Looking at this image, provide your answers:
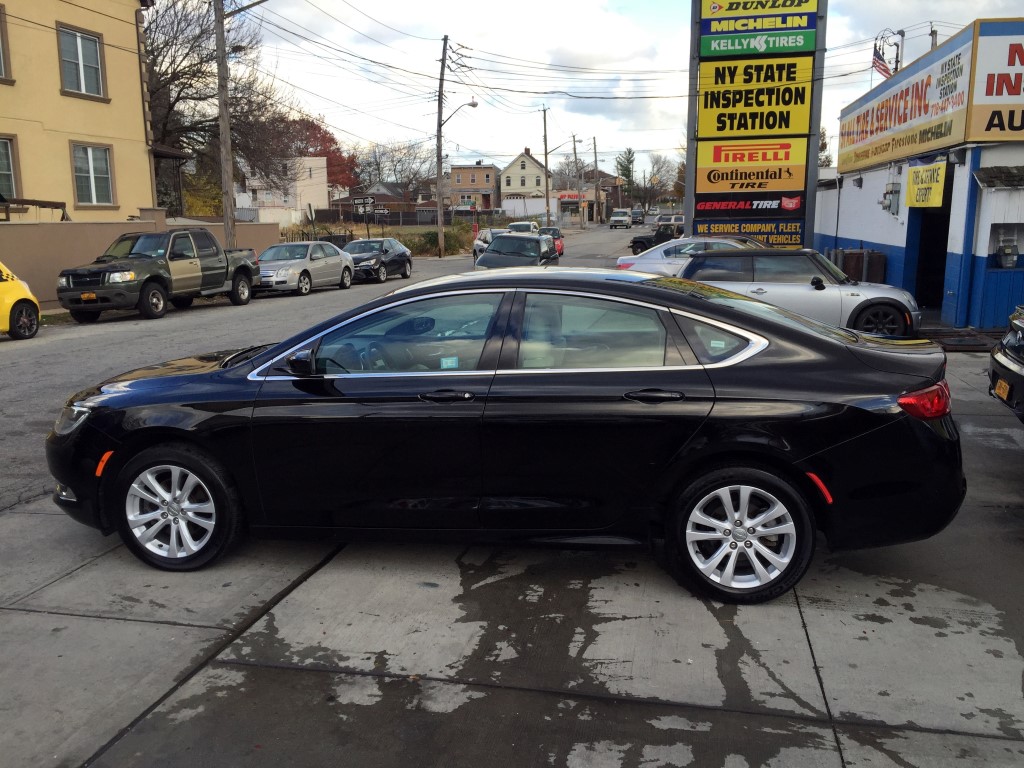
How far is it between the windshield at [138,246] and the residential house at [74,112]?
325cm

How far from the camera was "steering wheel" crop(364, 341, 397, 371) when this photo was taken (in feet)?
15.7

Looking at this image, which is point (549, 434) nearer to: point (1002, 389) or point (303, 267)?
point (1002, 389)

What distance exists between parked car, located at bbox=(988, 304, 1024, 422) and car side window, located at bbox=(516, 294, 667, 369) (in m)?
3.42

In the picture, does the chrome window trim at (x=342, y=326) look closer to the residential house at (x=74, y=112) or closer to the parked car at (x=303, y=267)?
the residential house at (x=74, y=112)

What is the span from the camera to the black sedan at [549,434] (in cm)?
434

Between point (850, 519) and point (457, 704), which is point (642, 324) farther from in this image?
point (457, 704)

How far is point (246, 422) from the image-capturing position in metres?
4.73

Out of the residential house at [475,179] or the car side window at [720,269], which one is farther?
the residential house at [475,179]

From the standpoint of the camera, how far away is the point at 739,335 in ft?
14.8

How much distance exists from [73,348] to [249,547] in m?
10.6

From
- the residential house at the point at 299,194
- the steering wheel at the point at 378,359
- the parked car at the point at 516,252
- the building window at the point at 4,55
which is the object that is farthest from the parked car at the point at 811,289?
the residential house at the point at 299,194

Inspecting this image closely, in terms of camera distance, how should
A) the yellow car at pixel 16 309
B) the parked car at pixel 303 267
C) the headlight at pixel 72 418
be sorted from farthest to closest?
the parked car at pixel 303 267 < the yellow car at pixel 16 309 < the headlight at pixel 72 418

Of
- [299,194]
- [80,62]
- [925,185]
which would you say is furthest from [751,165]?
[299,194]

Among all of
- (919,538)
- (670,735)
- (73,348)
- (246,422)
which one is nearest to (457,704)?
(670,735)
